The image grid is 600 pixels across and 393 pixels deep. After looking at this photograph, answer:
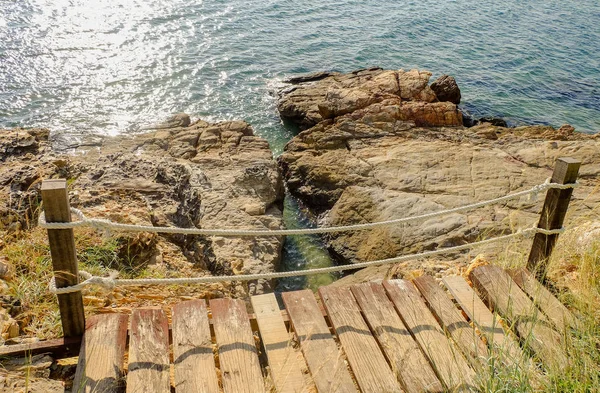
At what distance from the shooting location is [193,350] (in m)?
3.46

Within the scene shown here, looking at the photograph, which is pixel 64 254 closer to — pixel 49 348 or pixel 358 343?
pixel 49 348

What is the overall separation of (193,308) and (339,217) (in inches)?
215

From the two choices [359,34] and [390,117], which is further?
[359,34]

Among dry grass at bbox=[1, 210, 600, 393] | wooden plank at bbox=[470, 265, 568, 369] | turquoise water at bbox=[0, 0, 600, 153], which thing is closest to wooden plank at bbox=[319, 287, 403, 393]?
dry grass at bbox=[1, 210, 600, 393]

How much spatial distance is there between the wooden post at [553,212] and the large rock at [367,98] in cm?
734

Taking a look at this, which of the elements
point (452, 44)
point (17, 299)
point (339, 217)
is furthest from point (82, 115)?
point (452, 44)

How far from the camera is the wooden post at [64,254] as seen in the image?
121 inches

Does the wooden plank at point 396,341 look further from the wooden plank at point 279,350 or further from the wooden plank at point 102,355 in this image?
the wooden plank at point 102,355

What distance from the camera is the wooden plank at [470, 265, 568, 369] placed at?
10.8 ft

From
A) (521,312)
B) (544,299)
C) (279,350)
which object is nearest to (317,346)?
(279,350)

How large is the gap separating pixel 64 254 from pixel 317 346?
5.72 feet

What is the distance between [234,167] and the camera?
9484 mm

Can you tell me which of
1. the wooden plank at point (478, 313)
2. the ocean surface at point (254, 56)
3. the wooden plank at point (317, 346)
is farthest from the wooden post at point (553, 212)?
the ocean surface at point (254, 56)

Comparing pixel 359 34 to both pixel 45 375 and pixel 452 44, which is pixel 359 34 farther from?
pixel 45 375
